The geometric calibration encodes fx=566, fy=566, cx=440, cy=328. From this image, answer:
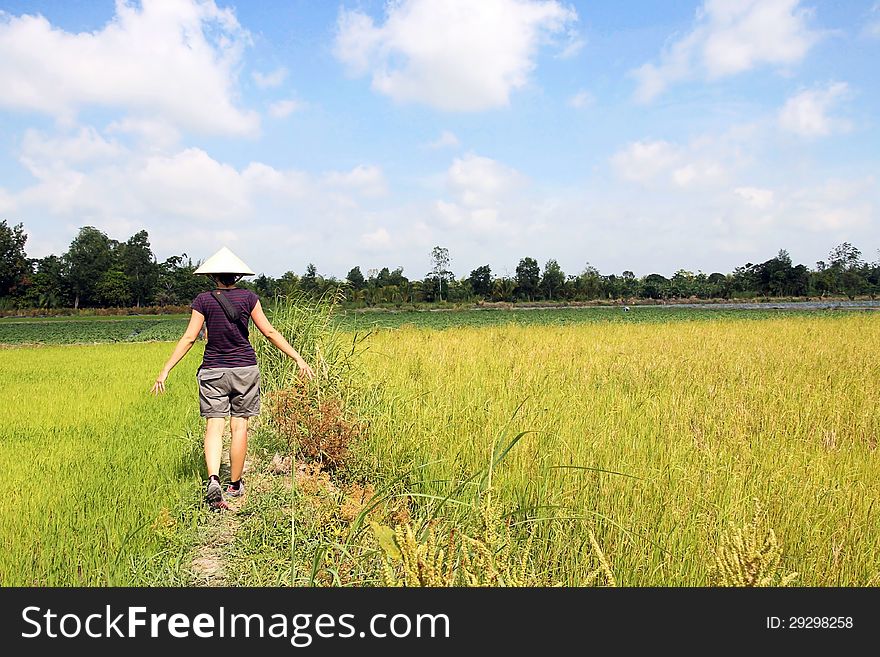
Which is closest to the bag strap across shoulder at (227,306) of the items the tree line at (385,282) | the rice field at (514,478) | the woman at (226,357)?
the woman at (226,357)

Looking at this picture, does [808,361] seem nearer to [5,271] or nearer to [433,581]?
[433,581]

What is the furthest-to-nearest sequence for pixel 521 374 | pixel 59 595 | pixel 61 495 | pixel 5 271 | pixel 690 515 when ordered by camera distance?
1. pixel 5 271
2. pixel 521 374
3. pixel 61 495
4. pixel 690 515
5. pixel 59 595

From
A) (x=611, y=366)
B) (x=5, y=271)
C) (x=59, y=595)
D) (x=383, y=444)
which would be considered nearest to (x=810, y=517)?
(x=383, y=444)

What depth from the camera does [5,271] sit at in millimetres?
55156

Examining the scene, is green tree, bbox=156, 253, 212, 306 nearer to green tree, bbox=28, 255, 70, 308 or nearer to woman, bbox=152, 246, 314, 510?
green tree, bbox=28, 255, 70, 308

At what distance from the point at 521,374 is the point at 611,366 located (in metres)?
1.83

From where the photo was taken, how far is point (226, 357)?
12.7ft

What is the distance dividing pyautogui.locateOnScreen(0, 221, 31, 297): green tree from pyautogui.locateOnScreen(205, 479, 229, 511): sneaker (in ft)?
214

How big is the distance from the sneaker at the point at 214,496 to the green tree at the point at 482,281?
70899mm

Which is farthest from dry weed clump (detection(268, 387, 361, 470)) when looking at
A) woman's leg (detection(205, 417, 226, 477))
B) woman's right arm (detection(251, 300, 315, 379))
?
woman's leg (detection(205, 417, 226, 477))

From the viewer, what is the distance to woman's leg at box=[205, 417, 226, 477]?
372cm

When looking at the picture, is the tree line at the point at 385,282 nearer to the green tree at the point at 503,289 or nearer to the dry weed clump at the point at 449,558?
the green tree at the point at 503,289

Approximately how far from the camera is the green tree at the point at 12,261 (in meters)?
55.2

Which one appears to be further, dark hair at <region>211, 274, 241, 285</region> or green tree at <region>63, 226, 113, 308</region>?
green tree at <region>63, 226, 113, 308</region>
